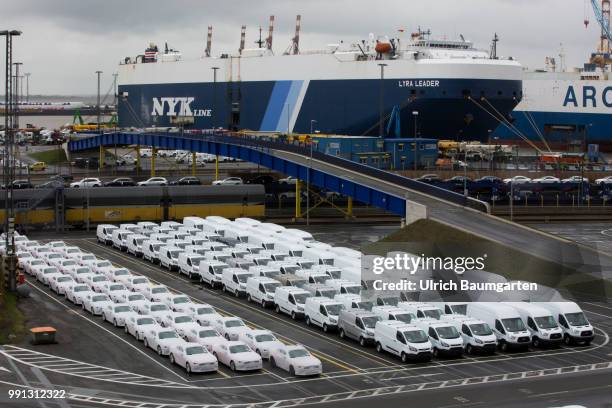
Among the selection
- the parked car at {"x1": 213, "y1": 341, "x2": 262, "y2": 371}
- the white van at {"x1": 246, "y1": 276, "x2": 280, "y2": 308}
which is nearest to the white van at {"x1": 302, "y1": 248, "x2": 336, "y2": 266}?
the white van at {"x1": 246, "y1": 276, "x2": 280, "y2": 308}

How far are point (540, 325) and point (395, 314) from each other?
17.1 feet

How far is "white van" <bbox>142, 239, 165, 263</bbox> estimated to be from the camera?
54.4 metres

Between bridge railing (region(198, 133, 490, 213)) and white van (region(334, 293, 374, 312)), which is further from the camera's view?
bridge railing (region(198, 133, 490, 213))

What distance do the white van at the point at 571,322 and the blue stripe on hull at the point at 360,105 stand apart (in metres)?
74.6

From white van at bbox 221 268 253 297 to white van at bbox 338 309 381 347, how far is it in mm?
8311

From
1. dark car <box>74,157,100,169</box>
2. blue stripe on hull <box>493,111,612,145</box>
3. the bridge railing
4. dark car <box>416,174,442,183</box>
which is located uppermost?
blue stripe on hull <box>493,111,612,145</box>

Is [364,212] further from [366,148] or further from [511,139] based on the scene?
[511,139]

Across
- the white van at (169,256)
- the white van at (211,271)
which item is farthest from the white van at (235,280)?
the white van at (169,256)

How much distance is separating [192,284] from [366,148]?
5142cm

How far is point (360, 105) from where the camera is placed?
Answer: 386ft

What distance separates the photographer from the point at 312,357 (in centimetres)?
3300

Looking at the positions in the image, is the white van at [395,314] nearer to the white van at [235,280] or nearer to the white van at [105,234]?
the white van at [235,280]

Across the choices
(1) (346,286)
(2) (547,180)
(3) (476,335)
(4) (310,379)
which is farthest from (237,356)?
(2) (547,180)

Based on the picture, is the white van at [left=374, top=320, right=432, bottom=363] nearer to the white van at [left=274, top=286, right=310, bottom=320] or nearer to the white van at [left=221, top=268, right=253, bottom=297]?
the white van at [left=274, top=286, right=310, bottom=320]
